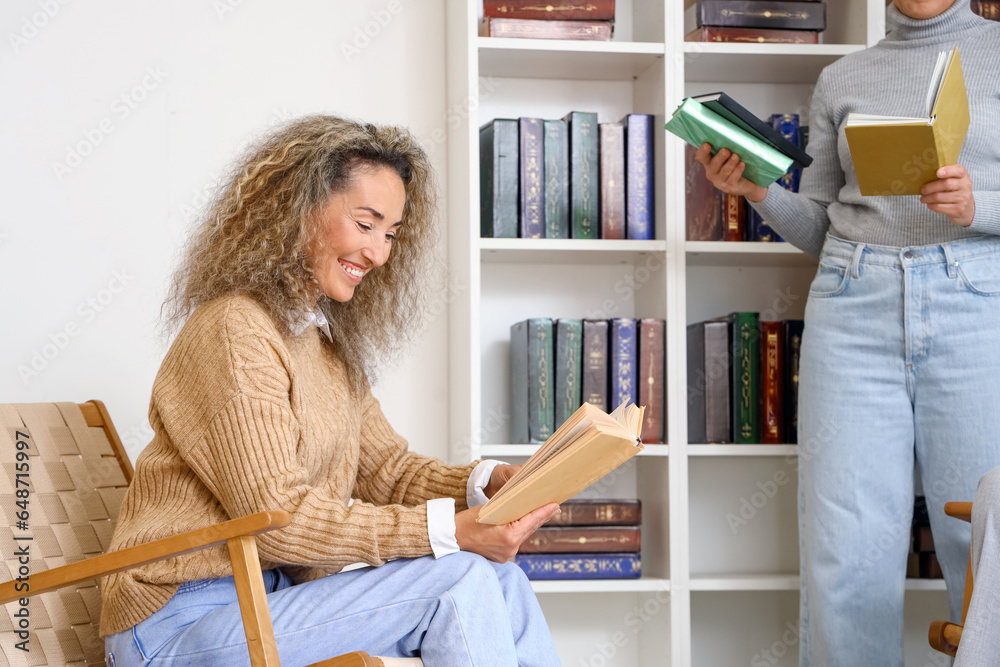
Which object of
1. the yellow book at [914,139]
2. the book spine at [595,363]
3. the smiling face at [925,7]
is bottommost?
the book spine at [595,363]

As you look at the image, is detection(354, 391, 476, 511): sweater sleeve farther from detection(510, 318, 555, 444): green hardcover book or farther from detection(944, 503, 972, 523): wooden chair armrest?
detection(944, 503, 972, 523): wooden chair armrest

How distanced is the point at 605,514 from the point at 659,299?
472mm

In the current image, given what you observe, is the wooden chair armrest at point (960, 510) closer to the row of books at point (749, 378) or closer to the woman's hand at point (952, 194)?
the woman's hand at point (952, 194)

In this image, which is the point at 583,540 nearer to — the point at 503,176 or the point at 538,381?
the point at 538,381

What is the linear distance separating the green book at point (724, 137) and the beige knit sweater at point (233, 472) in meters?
0.78

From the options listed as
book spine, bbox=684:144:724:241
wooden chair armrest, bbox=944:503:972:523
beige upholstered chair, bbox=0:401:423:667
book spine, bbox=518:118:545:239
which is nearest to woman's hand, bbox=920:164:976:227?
wooden chair armrest, bbox=944:503:972:523

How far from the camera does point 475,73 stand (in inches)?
77.4

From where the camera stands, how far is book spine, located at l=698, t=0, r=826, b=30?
2.04m

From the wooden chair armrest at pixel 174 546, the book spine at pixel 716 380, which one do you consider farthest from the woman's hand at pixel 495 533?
the book spine at pixel 716 380

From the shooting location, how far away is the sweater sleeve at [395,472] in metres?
1.51

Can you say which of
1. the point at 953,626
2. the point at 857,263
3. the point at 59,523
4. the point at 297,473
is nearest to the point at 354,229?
the point at 297,473

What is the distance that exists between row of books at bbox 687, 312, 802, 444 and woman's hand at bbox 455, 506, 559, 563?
3.02 ft

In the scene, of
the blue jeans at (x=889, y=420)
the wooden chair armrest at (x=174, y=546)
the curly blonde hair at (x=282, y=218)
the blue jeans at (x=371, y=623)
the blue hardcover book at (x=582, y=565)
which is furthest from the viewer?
the blue hardcover book at (x=582, y=565)

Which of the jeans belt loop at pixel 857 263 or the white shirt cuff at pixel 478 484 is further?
the jeans belt loop at pixel 857 263
